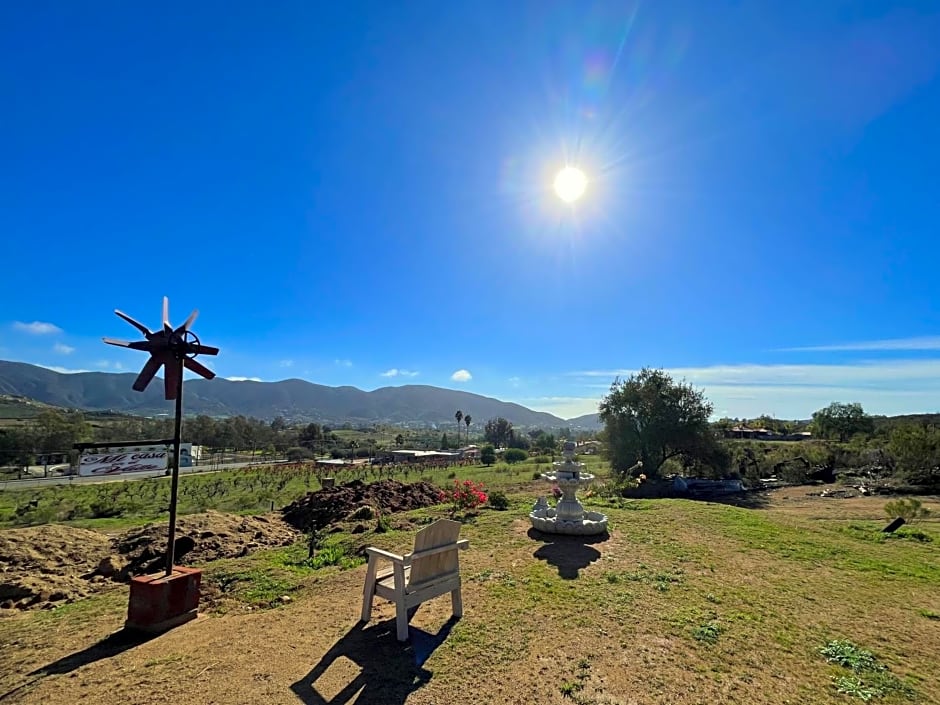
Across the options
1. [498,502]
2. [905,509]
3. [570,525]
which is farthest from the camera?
[498,502]

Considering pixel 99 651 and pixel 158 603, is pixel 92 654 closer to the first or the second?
pixel 99 651

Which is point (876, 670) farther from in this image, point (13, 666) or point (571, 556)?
point (13, 666)

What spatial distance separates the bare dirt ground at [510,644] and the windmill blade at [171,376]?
2.44m

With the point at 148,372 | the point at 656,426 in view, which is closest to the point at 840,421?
the point at 656,426

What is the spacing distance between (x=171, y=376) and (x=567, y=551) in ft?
19.8

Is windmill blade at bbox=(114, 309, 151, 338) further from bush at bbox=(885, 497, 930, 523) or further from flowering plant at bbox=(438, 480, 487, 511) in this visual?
bush at bbox=(885, 497, 930, 523)

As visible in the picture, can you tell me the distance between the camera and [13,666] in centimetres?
399

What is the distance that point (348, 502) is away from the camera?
1202cm

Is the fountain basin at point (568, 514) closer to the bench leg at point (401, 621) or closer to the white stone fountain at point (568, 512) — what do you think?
the white stone fountain at point (568, 512)

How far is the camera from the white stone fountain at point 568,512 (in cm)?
809

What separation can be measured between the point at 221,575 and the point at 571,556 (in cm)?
511

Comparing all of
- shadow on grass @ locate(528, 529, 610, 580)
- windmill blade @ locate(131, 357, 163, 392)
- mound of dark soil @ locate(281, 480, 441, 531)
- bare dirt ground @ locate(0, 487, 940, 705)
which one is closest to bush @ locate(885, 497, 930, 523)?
bare dirt ground @ locate(0, 487, 940, 705)

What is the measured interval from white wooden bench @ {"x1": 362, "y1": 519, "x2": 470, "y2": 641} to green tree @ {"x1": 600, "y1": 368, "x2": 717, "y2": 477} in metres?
18.7

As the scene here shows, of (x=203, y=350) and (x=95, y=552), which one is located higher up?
(x=203, y=350)
